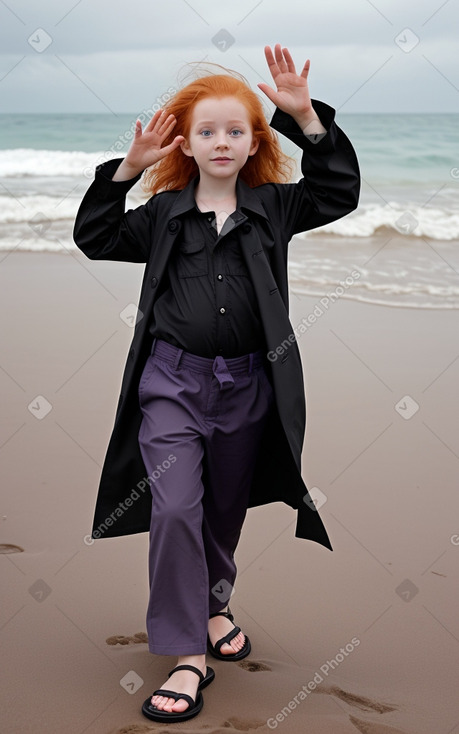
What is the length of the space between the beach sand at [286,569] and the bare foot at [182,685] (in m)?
0.06

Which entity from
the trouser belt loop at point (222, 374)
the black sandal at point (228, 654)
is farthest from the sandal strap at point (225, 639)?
the trouser belt loop at point (222, 374)

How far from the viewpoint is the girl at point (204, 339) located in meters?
2.95

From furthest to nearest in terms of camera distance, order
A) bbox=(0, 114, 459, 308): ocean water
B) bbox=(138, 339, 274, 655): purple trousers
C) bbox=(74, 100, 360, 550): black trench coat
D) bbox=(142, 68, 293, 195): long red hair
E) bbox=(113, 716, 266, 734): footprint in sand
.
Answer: bbox=(0, 114, 459, 308): ocean water < bbox=(142, 68, 293, 195): long red hair < bbox=(74, 100, 360, 550): black trench coat < bbox=(138, 339, 274, 655): purple trousers < bbox=(113, 716, 266, 734): footprint in sand

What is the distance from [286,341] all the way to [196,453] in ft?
1.31

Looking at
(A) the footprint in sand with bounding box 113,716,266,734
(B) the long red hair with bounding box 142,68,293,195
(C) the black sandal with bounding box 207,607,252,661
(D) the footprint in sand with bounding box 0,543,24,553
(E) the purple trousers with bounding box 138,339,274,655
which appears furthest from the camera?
(D) the footprint in sand with bounding box 0,543,24,553

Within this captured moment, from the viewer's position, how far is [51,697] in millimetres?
2961

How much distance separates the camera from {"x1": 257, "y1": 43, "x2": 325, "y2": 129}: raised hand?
3072 millimetres

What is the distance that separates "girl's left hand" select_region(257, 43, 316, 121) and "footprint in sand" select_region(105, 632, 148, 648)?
64.4 inches

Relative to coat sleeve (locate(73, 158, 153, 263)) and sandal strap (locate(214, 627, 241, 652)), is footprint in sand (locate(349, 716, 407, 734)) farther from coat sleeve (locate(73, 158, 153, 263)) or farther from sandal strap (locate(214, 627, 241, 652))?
coat sleeve (locate(73, 158, 153, 263))

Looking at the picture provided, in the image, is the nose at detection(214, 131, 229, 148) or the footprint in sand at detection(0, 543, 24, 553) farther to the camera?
the footprint in sand at detection(0, 543, 24, 553)

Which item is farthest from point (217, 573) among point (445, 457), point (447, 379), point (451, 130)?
point (451, 130)

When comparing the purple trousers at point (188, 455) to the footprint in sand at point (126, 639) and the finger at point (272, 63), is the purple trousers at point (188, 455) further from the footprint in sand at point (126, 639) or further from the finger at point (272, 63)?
the finger at point (272, 63)

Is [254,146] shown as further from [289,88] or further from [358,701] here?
[358,701]

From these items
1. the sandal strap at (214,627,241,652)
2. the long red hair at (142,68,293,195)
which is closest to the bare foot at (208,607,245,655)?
the sandal strap at (214,627,241,652)
